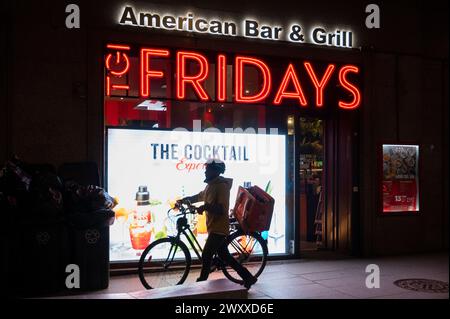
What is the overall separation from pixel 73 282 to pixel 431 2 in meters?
9.04

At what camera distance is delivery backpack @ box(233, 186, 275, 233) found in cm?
743

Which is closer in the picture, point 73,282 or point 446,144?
point 73,282

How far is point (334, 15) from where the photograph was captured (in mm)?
10195

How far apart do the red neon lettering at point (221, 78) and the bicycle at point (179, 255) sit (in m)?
2.34

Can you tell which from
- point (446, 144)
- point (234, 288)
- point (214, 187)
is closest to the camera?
point (234, 288)

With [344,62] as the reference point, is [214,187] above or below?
below

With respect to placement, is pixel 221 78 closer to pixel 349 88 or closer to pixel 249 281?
pixel 349 88

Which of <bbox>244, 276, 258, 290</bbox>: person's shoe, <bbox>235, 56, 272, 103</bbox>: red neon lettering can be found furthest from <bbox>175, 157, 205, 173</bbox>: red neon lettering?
<bbox>244, 276, 258, 290</bbox>: person's shoe

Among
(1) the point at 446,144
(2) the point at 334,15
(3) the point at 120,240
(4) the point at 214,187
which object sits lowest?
(3) the point at 120,240

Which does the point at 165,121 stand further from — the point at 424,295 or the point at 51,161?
the point at 424,295

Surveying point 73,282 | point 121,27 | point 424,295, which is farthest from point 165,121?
point 424,295

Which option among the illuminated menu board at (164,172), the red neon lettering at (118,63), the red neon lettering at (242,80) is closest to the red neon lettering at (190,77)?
the red neon lettering at (242,80)

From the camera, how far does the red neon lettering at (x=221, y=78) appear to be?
9.12 metres
